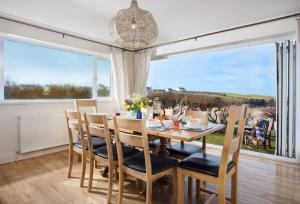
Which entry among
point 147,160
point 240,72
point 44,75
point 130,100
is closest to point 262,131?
point 240,72

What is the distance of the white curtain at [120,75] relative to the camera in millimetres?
4496

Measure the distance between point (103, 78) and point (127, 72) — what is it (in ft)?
2.00

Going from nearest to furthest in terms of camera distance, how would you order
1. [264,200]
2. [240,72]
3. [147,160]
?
[147,160]
[264,200]
[240,72]

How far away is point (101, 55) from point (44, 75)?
1385 mm

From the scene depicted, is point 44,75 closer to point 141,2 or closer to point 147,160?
point 141,2

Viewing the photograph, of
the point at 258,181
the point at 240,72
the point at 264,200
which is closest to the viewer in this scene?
the point at 264,200

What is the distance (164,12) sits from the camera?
2.97 meters

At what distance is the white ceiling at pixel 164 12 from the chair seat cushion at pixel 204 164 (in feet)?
6.89

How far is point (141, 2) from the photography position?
267 centimetres

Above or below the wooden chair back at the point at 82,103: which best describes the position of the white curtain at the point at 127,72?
above

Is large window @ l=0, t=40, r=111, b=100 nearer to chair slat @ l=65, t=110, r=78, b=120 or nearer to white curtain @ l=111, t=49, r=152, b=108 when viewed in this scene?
white curtain @ l=111, t=49, r=152, b=108

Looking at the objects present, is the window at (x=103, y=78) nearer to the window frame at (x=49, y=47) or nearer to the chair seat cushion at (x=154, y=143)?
the window frame at (x=49, y=47)

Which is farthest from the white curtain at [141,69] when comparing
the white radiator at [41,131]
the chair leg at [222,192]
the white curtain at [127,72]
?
the chair leg at [222,192]

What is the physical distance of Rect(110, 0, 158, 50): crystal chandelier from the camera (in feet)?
7.18
